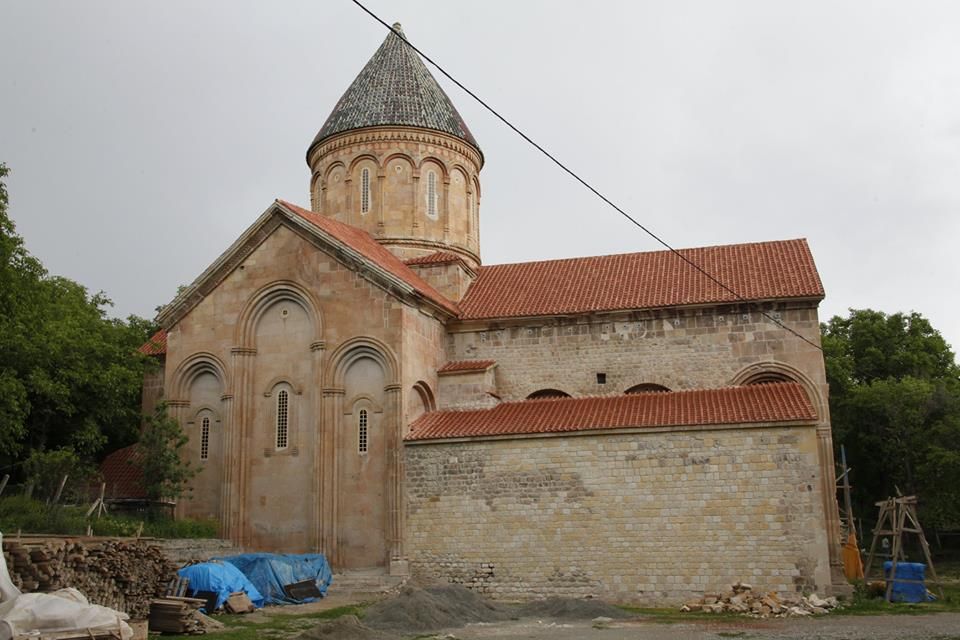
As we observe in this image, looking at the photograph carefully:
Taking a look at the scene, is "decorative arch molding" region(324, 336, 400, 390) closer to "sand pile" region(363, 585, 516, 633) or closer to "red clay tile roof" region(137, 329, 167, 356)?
"sand pile" region(363, 585, 516, 633)

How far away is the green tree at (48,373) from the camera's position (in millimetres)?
20641

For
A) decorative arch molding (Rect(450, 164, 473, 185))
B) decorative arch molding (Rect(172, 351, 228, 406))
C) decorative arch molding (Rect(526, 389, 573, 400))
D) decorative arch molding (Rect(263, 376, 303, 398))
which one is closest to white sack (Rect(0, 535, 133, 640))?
decorative arch molding (Rect(263, 376, 303, 398))

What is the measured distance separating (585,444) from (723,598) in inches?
163

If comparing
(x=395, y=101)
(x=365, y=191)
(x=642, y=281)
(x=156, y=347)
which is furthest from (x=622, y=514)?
(x=395, y=101)

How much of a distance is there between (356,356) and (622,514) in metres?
7.26

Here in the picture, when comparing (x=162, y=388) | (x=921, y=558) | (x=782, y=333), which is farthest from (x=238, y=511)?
(x=921, y=558)

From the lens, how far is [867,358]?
40.4 meters

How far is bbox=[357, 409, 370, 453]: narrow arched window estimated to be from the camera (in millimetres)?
21297

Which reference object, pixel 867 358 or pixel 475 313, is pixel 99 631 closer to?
pixel 475 313

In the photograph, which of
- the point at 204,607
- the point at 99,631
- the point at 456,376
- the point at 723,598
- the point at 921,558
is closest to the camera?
the point at 99,631

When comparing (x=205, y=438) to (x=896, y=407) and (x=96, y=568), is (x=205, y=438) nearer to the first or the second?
(x=96, y=568)

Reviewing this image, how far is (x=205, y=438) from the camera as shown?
22.6 meters

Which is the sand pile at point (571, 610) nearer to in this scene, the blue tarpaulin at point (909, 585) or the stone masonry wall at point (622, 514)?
the stone masonry wall at point (622, 514)

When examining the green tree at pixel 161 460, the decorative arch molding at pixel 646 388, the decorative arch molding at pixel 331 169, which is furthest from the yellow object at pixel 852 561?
the decorative arch molding at pixel 331 169
